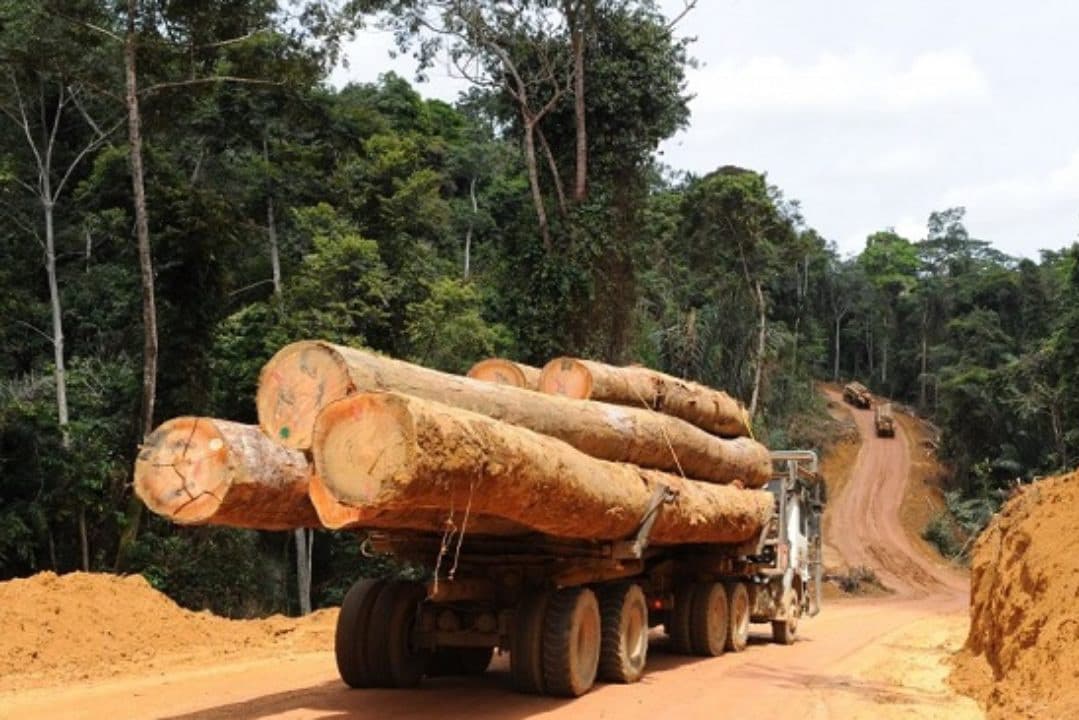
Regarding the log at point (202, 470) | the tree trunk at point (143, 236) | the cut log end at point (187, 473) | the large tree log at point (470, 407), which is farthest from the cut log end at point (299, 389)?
the tree trunk at point (143, 236)

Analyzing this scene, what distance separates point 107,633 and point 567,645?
281 inches

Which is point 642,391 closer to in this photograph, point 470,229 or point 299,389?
point 299,389

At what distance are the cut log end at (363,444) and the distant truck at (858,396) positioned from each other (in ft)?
237

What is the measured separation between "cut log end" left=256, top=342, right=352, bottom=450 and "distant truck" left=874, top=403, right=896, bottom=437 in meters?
64.4

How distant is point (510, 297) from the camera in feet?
86.3

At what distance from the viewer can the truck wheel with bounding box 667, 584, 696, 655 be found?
45.1ft

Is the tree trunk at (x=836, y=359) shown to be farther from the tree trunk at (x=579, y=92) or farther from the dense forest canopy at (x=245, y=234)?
the tree trunk at (x=579, y=92)

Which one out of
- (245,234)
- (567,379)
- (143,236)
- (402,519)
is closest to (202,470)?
(402,519)

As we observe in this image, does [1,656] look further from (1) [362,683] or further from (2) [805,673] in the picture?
(2) [805,673]

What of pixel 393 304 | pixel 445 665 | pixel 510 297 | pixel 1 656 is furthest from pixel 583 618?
pixel 393 304

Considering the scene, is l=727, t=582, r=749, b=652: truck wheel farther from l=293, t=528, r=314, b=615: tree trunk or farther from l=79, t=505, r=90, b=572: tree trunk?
l=293, t=528, r=314, b=615: tree trunk

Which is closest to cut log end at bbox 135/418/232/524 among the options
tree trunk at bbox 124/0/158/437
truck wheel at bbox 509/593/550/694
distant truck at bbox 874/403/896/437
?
truck wheel at bbox 509/593/550/694

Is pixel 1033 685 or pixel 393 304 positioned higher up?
pixel 393 304

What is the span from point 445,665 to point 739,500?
14.0 feet
